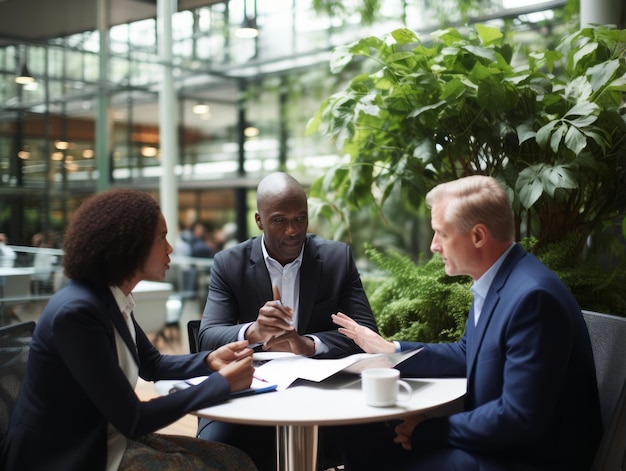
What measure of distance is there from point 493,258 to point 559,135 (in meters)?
1.28

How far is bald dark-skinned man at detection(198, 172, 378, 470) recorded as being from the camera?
2.58 m

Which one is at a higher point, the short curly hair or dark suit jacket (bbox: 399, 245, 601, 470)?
the short curly hair

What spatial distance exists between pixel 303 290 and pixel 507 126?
4.47 ft

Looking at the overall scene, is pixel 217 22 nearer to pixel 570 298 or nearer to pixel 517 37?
pixel 517 37

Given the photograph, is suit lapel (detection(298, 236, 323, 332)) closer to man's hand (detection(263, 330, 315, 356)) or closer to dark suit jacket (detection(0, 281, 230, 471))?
man's hand (detection(263, 330, 315, 356))

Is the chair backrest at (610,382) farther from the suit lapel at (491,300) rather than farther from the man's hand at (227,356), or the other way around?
the man's hand at (227,356)

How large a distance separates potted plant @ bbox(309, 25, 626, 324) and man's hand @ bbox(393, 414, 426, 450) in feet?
4.81

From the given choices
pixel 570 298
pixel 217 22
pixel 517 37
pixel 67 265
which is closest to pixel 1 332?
pixel 67 265

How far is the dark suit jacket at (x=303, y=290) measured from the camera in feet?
8.98

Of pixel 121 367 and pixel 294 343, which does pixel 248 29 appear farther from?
pixel 121 367

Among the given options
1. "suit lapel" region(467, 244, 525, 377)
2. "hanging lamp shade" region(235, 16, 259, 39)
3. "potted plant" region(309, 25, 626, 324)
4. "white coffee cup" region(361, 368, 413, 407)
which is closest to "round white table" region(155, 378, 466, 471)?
"white coffee cup" region(361, 368, 413, 407)

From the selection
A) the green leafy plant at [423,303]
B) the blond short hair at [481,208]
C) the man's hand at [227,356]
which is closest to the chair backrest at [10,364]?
the man's hand at [227,356]

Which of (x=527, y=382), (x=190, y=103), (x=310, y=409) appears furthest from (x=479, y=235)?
(x=190, y=103)

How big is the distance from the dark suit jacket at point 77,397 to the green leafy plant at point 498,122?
1982 millimetres
